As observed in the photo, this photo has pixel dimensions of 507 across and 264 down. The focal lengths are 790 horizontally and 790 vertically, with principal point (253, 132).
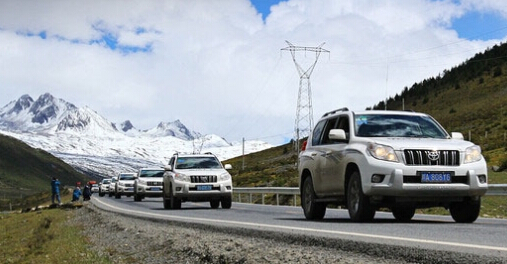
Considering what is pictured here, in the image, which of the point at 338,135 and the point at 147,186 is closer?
the point at 338,135

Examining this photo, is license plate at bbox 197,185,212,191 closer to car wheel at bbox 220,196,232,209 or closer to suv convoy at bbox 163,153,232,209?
suv convoy at bbox 163,153,232,209

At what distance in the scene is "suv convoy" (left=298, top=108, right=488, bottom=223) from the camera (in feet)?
40.9

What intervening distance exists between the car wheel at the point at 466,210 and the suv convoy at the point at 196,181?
35.2 feet

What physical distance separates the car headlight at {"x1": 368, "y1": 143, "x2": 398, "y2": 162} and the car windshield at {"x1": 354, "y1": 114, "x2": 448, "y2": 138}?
0.78 m

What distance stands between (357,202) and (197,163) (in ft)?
40.7

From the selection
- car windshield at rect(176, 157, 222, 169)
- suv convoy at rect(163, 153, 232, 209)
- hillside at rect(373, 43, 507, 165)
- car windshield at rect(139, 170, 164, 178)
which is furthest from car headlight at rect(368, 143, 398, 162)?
hillside at rect(373, 43, 507, 165)

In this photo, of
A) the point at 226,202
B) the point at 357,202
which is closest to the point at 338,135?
the point at 357,202

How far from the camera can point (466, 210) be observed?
1341cm

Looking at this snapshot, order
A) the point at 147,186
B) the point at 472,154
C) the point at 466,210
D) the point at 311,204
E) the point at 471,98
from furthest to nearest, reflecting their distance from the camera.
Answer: the point at 471,98 < the point at 147,186 < the point at 311,204 < the point at 466,210 < the point at 472,154

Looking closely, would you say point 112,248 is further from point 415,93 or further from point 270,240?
point 415,93

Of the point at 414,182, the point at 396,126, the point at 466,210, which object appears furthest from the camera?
the point at 396,126

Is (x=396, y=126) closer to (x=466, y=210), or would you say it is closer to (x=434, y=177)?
(x=434, y=177)

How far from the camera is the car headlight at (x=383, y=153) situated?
12.6 metres

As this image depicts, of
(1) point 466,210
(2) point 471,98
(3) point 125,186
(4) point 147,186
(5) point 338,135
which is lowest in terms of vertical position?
(1) point 466,210
